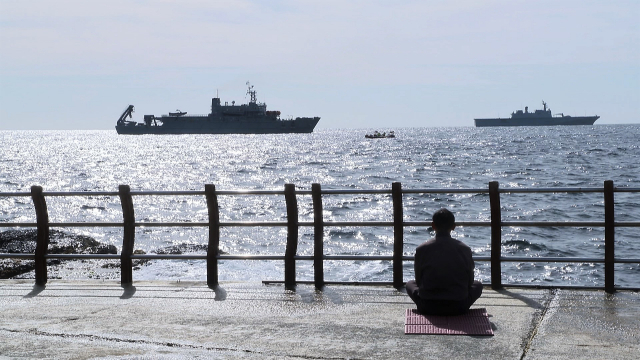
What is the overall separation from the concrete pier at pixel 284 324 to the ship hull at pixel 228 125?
568ft

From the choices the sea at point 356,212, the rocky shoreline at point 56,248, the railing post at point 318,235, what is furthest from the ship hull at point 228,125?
the railing post at point 318,235

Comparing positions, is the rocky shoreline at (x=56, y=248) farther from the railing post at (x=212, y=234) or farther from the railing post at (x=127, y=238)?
the railing post at (x=212, y=234)

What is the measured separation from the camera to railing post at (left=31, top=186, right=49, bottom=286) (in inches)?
352

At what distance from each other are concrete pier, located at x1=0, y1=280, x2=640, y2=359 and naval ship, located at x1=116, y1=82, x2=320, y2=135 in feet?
567

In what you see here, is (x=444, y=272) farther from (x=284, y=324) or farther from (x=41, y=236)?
(x=41, y=236)

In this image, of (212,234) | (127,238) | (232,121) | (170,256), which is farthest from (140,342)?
(232,121)

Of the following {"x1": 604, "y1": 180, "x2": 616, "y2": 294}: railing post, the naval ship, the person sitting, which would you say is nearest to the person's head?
the person sitting

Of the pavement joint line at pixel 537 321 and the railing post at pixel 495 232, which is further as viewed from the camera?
the railing post at pixel 495 232

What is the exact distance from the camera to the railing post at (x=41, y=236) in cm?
895

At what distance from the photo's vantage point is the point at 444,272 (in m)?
6.54

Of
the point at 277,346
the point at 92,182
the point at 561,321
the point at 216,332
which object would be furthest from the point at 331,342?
the point at 92,182

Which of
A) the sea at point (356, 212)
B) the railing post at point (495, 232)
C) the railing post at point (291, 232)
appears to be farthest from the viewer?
the sea at point (356, 212)

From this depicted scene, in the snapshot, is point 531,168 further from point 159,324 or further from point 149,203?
point 159,324

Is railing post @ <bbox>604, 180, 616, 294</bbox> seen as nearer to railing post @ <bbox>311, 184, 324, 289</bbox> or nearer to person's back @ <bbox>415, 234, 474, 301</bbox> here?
person's back @ <bbox>415, 234, 474, 301</bbox>
